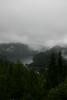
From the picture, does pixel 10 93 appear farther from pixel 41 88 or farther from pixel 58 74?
pixel 58 74

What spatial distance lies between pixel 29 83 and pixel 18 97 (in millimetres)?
3429

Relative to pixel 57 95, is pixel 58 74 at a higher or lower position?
higher

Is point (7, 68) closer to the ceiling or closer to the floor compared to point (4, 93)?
closer to the ceiling

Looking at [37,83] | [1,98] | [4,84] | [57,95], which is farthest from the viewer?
[37,83]

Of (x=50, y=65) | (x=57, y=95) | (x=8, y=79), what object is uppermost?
(x=50, y=65)

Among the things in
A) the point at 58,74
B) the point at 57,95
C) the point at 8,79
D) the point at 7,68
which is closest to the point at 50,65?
the point at 58,74

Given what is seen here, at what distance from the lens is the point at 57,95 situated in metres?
51.9

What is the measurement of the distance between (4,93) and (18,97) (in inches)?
126

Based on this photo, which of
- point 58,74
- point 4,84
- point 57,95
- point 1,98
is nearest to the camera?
point 57,95

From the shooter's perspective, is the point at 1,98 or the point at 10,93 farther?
the point at 10,93

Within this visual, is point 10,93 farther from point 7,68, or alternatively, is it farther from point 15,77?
point 7,68

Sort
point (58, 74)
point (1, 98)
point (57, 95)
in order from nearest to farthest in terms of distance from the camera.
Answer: point (57, 95) → point (1, 98) → point (58, 74)

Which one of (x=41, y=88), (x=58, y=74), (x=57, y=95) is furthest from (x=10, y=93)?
(x=58, y=74)

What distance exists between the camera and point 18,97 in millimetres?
62875
